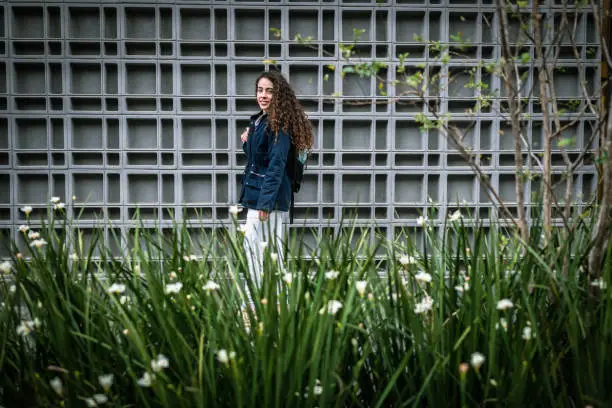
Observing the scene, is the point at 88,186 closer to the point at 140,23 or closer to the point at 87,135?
the point at 87,135

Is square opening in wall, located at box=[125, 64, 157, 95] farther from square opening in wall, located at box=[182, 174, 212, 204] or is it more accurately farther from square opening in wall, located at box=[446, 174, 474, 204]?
square opening in wall, located at box=[446, 174, 474, 204]

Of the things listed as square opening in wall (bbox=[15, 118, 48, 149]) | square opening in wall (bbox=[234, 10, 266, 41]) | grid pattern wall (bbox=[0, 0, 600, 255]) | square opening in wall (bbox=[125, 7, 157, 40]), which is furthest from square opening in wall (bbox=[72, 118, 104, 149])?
square opening in wall (bbox=[234, 10, 266, 41])

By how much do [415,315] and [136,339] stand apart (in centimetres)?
87

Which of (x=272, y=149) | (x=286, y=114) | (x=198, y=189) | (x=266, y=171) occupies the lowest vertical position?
(x=198, y=189)

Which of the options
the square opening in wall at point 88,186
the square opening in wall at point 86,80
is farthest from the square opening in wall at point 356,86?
the square opening in wall at point 88,186

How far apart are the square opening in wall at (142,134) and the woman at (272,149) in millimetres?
1347

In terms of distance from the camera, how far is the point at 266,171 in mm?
3830

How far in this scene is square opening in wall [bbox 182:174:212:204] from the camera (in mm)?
4977

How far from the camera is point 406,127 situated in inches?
199

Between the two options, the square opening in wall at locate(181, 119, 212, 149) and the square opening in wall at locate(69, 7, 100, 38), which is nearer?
the square opening in wall at locate(69, 7, 100, 38)

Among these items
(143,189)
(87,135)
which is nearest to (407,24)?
(143,189)

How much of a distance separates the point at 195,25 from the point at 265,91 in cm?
138

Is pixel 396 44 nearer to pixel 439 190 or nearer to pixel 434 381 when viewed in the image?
pixel 439 190

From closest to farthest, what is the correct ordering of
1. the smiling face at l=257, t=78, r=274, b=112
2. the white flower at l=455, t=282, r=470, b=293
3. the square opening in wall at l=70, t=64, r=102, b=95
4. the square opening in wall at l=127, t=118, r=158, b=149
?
the white flower at l=455, t=282, r=470, b=293
the smiling face at l=257, t=78, r=274, b=112
the square opening in wall at l=70, t=64, r=102, b=95
the square opening in wall at l=127, t=118, r=158, b=149
